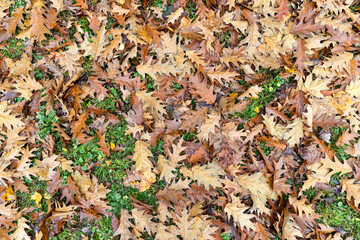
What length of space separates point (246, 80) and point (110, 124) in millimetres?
1616

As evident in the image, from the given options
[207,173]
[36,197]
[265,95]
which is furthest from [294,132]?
[36,197]

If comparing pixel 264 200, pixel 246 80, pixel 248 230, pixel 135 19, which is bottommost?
pixel 248 230

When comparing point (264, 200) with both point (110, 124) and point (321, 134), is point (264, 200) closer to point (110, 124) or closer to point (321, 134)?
point (321, 134)

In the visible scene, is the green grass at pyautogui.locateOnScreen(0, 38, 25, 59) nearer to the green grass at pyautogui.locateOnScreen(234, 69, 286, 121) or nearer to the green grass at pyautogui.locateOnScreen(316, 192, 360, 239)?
the green grass at pyautogui.locateOnScreen(234, 69, 286, 121)

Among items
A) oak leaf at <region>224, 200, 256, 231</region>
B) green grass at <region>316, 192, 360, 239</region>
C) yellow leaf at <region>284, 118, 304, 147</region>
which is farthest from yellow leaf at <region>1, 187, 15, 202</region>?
green grass at <region>316, 192, 360, 239</region>

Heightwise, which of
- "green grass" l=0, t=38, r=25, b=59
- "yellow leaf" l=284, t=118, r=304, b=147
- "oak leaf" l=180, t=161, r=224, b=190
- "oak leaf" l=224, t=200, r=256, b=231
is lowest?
"oak leaf" l=224, t=200, r=256, b=231

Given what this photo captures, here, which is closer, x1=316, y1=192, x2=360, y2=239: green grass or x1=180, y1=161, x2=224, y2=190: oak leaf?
x1=180, y1=161, x2=224, y2=190: oak leaf

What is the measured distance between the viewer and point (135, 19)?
293 cm

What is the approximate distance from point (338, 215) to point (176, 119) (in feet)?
6.94

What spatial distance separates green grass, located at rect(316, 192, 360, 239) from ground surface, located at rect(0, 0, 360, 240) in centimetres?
2

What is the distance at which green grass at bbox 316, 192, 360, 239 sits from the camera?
9.66 ft

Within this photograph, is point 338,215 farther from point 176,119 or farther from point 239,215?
point 176,119

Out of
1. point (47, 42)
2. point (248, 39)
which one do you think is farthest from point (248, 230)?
point (47, 42)

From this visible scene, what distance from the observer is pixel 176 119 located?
2895mm
